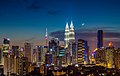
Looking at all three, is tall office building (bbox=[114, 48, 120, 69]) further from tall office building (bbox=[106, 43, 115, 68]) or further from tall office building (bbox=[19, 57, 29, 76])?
tall office building (bbox=[19, 57, 29, 76])

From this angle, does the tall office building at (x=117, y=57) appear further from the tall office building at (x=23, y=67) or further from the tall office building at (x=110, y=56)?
the tall office building at (x=23, y=67)

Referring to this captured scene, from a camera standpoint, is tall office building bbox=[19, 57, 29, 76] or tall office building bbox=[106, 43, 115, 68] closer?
tall office building bbox=[19, 57, 29, 76]

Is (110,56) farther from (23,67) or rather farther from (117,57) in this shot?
(23,67)

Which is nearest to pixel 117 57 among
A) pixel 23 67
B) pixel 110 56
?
pixel 110 56

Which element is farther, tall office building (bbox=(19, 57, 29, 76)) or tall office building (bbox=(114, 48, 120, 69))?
tall office building (bbox=(114, 48, 120, 69))

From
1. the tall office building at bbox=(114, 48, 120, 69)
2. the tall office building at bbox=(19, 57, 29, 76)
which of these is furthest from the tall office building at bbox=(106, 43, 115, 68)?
the tall office building at bbox=(19, 57, 29, 76)

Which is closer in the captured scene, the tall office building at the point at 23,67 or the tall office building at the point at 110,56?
the tall office building at the point at 23,67

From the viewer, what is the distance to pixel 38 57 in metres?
52.2

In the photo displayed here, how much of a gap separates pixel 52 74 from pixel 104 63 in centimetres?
1780

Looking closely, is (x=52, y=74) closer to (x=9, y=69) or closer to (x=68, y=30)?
(x=9, y=69)

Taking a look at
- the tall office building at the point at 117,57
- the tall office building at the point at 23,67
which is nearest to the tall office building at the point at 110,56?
the tall office building at the point at 117,57

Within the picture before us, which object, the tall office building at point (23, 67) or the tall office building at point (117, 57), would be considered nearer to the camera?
the tall office building at point (23, 67)

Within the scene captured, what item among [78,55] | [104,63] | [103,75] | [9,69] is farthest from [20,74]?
[78,55]

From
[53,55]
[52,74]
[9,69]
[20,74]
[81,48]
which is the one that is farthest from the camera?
[81,48]
